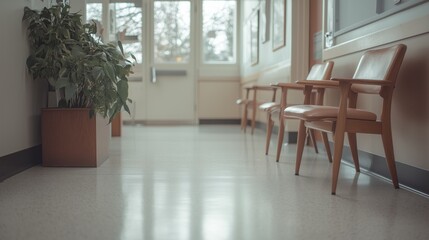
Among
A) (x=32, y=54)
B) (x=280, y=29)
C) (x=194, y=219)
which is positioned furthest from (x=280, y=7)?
(x=194, y=219)

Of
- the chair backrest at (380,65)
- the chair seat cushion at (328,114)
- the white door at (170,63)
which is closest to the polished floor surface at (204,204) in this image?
the chair seat cushion at (328,114)

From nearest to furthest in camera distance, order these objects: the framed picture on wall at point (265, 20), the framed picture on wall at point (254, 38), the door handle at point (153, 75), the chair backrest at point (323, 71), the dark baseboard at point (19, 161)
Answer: the dark baseboard at point (19, 161) → the chair backrest at point (323, 71) → the framed picture on wall at point (265, 20) → the framed picture on wall at point (254, 38) → the door handle at point (153, 75)

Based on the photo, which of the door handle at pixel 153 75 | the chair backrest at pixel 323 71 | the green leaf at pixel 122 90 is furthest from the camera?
the door handle at pixel 153 75

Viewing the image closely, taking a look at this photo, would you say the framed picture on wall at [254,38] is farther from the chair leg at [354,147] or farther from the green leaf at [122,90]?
the chair leg at [354,147]

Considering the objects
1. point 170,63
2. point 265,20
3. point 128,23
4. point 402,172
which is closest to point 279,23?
point 265,20

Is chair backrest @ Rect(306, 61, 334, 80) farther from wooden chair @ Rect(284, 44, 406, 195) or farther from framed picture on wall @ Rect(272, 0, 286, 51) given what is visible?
framed picture on wall @ Rect(272, 0, 286, 51)

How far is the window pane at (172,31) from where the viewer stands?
8594 millimetres

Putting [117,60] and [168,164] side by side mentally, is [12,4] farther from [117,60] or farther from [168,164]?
[168,164]

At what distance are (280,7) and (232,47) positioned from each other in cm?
348

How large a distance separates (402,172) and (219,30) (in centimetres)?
664

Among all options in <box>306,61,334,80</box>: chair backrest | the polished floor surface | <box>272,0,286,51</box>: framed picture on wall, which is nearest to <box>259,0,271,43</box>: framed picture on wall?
<box>272,0,286,51</box>: framed picture on wall

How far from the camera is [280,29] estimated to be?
545 centimetres

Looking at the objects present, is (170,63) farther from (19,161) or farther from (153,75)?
(19,161)

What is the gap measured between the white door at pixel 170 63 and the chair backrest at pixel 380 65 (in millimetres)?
5977
